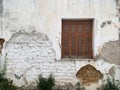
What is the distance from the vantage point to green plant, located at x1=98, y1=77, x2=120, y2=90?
24.7 ft

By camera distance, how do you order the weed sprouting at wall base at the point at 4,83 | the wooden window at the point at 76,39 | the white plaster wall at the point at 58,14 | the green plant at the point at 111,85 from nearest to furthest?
the weed sprouting at wall base at the point at 4,83 → the green plant at the point at 111,85 → the white plaster wall at the point at 58,14 → the wooden window at the point at 76,39

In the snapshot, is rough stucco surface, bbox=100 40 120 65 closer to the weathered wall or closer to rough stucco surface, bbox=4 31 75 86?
the weathered wall

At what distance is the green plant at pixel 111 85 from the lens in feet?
24.7

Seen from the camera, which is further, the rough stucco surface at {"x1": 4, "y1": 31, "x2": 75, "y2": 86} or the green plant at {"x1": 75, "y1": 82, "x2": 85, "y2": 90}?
the rough stucco surface at {"x1": 4, "y1": 31, "x2": 75, "y2": 86}

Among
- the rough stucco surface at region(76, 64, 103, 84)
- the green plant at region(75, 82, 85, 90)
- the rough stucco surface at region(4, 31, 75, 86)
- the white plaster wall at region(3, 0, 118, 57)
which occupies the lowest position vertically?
the green plant at region(75, 82, 85, 90)

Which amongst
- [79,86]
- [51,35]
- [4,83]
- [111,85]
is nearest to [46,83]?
[79,86]

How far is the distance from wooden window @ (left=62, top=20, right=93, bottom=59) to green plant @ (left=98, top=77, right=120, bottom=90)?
833 mm

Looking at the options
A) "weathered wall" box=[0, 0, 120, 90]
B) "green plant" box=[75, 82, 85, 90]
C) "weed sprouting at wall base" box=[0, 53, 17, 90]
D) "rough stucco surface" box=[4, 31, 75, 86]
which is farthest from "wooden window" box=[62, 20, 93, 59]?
"weed sprouting at wall base" box=[0, 53, 17, 90]

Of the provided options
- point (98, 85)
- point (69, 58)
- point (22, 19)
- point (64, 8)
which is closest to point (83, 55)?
point (69, 58)

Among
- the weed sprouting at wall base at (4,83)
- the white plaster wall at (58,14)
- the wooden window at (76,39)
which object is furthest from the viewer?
the wooden window at (76,39)

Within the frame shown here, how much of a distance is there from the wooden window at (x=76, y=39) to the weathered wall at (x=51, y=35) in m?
0.20

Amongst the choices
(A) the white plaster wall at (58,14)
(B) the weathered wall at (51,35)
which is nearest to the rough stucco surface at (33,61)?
(B) the weathered wall at (51,35)

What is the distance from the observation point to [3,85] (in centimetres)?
742

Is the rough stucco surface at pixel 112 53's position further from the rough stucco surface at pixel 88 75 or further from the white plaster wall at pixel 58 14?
the rough stucco surface at pixel 88 75
